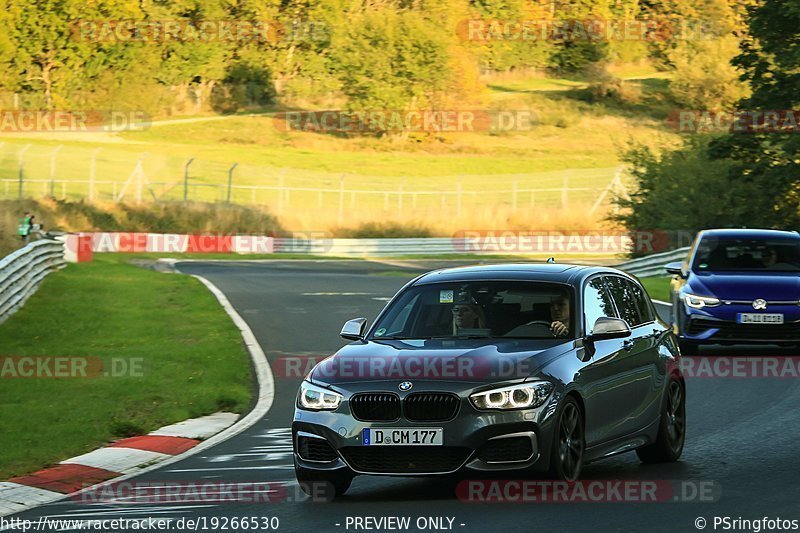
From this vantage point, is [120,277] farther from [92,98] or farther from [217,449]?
[92,98]

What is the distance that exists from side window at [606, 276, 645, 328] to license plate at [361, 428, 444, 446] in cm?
264

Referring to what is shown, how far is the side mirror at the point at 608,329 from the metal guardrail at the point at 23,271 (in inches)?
609

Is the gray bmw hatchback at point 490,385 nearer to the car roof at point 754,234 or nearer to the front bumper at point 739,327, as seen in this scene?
the front bumper at point 739,327

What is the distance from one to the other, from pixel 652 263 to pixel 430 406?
1328 inches

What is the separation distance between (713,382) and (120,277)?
24.2m

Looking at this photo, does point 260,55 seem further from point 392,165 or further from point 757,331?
point 757,331

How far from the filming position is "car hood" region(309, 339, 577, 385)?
8992 mm

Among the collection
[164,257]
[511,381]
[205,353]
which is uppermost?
[511,381]

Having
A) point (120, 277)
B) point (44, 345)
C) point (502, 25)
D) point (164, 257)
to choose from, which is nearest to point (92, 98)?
point (502, 25)

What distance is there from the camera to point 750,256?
19484 millimetres

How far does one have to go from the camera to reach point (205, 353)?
1995 cm

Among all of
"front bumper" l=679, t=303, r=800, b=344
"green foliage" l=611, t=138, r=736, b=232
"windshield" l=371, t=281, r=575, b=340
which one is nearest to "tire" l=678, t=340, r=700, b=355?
"front bumper" l=679, t=303, r=800, b=344

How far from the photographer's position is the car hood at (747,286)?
1847 centimetres

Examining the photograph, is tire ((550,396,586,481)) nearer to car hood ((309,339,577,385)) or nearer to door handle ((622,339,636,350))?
car hood ((309,339,577,385))
